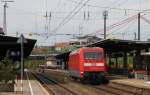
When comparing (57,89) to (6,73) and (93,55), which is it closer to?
(93,55)

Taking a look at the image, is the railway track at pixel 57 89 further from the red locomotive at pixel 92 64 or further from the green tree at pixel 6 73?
the green tree at pixel 6 73

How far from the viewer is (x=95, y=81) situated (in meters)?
42.1

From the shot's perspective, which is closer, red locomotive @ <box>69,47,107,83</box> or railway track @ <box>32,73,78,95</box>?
railway track @ <box>32,73,78,95</box>

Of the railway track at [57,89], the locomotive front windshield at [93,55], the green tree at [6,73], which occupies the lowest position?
the railway track at [57,89]

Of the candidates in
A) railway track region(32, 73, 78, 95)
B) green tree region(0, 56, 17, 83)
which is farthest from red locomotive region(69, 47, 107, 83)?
green tree region(0, 56, 17, 83)

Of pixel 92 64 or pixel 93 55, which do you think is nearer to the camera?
pixel 92 64

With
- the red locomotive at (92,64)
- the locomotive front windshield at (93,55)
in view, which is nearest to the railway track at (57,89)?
the red locomotive at (92,64)

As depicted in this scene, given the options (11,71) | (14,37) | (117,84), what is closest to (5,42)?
(14,37)

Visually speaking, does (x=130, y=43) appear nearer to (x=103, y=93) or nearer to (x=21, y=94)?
(x=103, y=93)

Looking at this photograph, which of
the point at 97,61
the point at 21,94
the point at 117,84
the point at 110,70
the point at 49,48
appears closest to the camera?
the point at 21,94

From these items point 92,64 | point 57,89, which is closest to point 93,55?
point 92,64

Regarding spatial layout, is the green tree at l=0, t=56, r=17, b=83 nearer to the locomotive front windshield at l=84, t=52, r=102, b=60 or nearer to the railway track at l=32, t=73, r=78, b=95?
the railway track at l=32, t=73, r=78, b=95

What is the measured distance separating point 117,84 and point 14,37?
40.1 ft

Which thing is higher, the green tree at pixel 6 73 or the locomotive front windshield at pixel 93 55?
the locomotive front windshield at pixel 93 55
